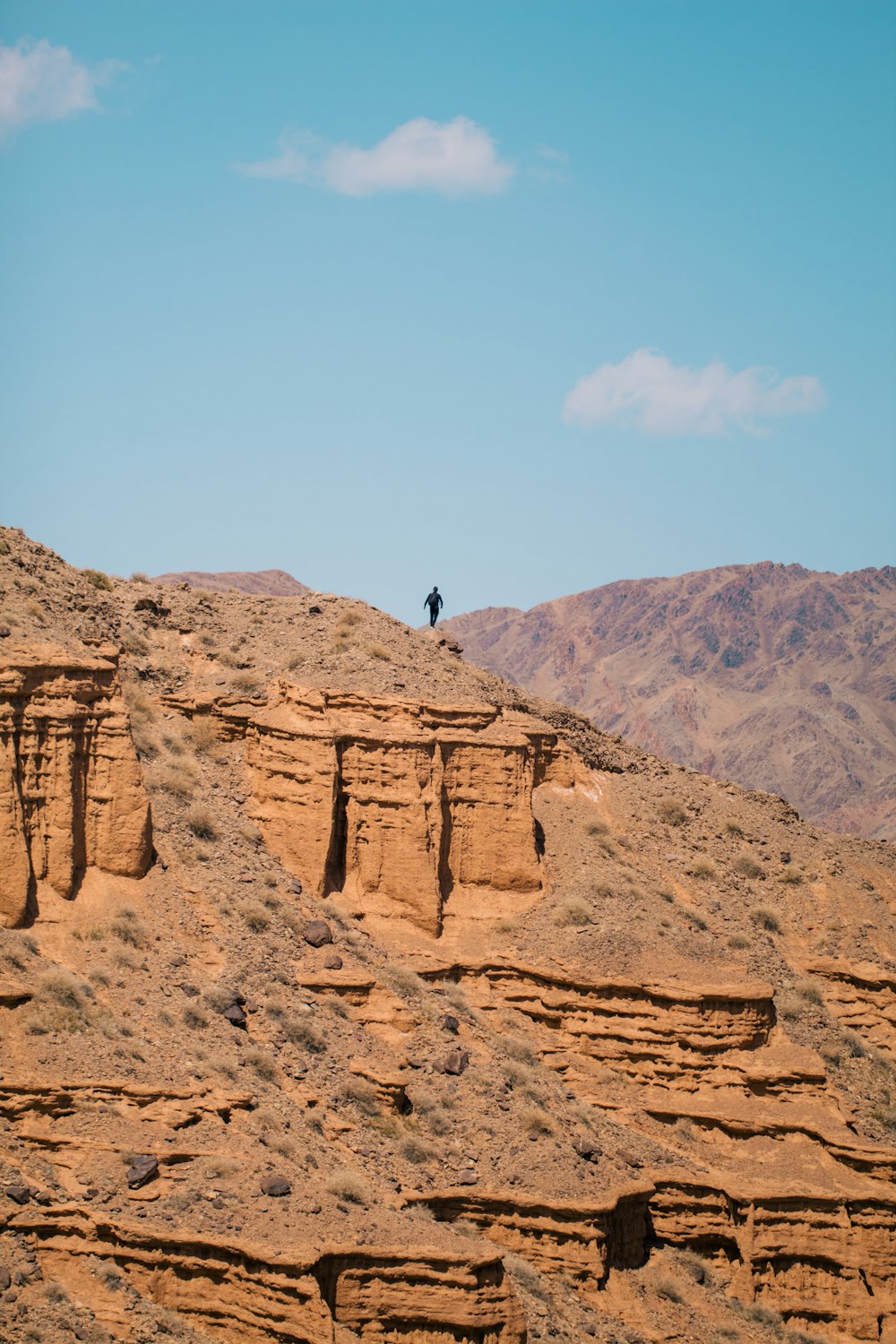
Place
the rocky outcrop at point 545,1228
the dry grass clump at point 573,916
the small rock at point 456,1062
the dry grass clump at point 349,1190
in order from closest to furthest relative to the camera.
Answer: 1. the dry grass clump at point 349,1190
2. the rocky outcrop at point 545,1228
3. the small rock at point 456,1062
4. the dry grass clump at point 573,916

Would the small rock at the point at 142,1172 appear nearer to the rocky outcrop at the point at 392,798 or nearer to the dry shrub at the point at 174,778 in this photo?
the dry shrub at the point at 174,778

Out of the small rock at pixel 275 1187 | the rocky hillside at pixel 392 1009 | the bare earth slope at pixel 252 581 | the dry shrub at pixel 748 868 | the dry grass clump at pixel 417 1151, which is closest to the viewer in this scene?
the rocky hillside at pixel 392 1009

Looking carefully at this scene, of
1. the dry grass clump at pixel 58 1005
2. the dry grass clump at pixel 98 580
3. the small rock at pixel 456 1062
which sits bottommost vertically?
the small rock at pixel 456 1062

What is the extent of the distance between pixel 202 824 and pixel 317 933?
10.1ft

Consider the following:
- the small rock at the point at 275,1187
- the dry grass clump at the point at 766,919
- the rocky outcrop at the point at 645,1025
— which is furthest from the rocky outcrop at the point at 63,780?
the dry grass clump at the point at 766,919

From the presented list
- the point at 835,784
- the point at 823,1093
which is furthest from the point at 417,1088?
the point at 835,784

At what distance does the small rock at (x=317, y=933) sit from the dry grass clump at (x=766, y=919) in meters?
10.9

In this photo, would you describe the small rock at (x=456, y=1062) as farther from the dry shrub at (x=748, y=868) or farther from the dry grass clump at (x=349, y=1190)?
the dry shrub at (x=748, y=868)

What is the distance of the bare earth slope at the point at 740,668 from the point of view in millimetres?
120625

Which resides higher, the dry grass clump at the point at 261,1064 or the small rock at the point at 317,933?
the small rock at the point at 317,933

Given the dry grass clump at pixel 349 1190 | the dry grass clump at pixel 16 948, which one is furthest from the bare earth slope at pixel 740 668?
the dry grass clump at pixel 16 948

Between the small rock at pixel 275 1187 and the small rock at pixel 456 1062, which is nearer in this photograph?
the small rock at pixel 275 1187

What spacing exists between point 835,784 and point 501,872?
8612 cm

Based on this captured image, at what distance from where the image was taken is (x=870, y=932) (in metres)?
36.8
